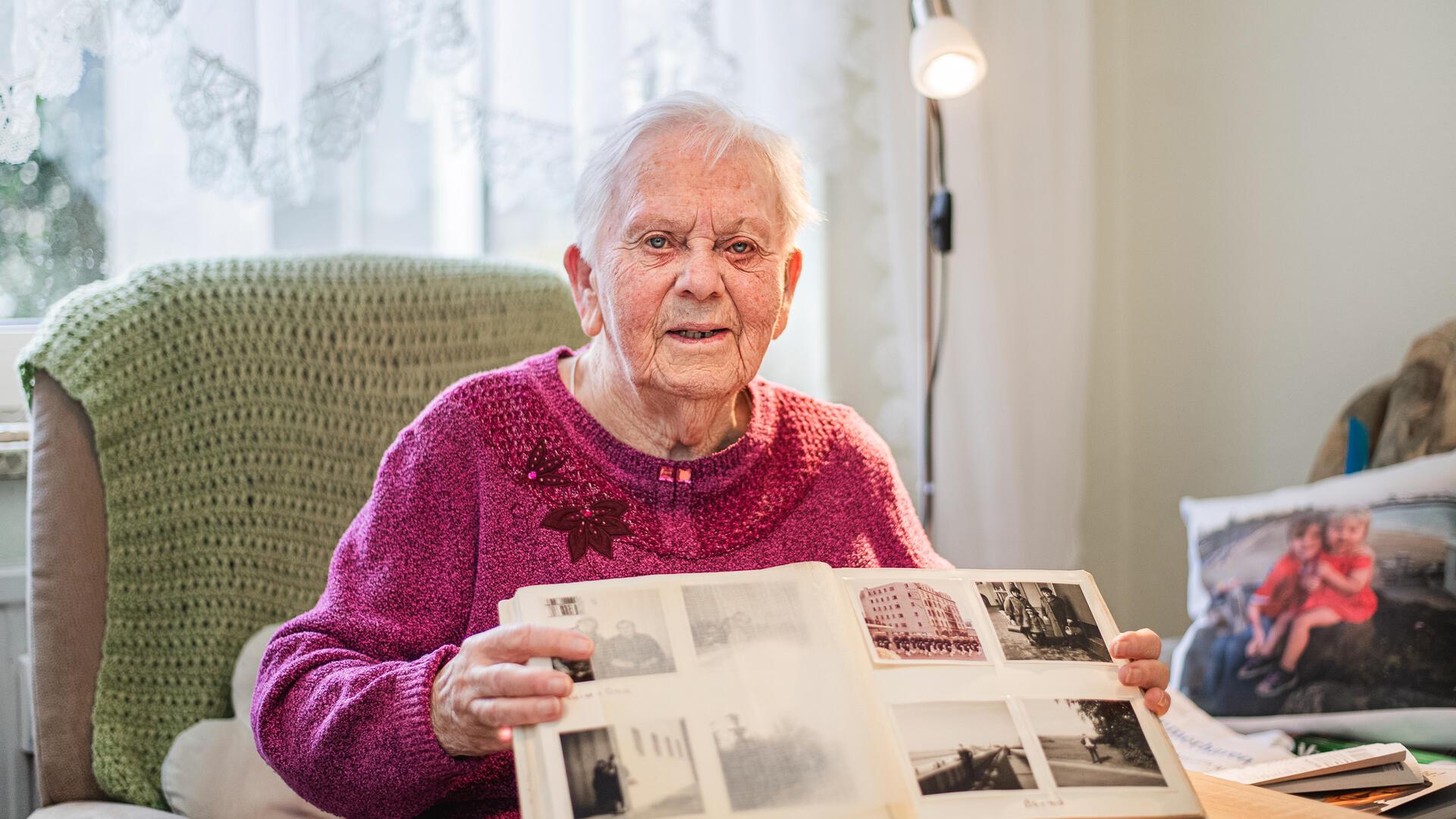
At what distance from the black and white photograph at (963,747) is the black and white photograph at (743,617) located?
10 centimetres

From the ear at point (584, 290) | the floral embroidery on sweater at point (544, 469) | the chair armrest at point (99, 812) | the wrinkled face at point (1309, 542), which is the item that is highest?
A: the ear at point (584, 290)

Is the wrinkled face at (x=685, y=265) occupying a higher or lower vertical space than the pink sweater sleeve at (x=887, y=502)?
higher

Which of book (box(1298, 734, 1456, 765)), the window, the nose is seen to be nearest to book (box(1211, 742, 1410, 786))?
book (box(1298, 734, 1456, 765))

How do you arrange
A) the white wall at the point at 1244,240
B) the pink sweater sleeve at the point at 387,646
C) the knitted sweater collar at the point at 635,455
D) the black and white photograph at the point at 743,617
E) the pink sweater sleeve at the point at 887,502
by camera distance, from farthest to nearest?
1. the white wall at the point at 1244,240
2. the pink sweater sleeve at the point at 887,502
3. the knitted sweater collar at the point at 635,455
4. the pink sweater sleeve at the point at 387,646
5. the black and white photograph at the point at 743,617

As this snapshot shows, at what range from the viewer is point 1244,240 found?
2273mm

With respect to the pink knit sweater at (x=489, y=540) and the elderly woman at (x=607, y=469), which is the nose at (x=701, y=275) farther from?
the pink knit sweater at (x=489, y=540)

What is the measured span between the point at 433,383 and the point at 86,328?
1.32 feet

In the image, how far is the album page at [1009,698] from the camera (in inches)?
33.9

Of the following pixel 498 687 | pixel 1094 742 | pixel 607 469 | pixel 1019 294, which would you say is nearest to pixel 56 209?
pixel 607 469

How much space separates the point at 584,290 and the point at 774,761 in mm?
639

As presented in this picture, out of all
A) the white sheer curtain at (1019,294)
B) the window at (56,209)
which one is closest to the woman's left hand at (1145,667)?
the white sheer curtain at (1019,294)

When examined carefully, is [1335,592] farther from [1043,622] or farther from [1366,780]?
[1043,622]

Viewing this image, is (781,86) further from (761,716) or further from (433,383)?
(761,716)

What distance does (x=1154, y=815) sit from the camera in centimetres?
87
